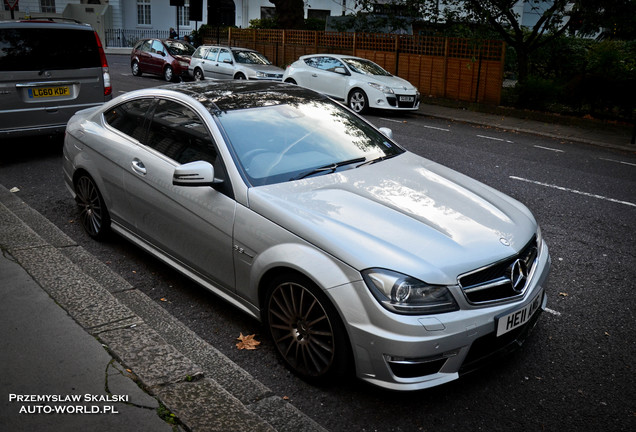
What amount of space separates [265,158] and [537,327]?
2.24m

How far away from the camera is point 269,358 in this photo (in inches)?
153

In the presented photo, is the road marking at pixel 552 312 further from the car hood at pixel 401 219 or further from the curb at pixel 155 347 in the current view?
the curb at pixel 155 347

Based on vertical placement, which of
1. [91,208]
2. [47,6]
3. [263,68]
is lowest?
[91,208]

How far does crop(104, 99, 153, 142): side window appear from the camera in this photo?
5031 millimetres

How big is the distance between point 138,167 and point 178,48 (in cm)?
2115

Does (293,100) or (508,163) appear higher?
(293,100)

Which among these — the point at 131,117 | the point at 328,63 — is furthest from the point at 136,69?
the point at 131,117

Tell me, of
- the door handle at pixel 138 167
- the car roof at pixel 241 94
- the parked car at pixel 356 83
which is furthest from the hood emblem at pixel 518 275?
the parked car at pixel 356 83

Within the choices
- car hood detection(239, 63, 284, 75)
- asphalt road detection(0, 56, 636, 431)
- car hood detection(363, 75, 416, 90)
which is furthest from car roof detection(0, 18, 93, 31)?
car hood detection(239, 63, 284, 75)

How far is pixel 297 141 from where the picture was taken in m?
4.43

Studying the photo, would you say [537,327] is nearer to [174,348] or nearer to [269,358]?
[269,358]

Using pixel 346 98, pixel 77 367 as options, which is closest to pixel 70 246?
pixel 77 367

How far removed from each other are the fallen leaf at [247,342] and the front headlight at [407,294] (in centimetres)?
120

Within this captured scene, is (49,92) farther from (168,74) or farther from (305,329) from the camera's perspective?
(168,74)
